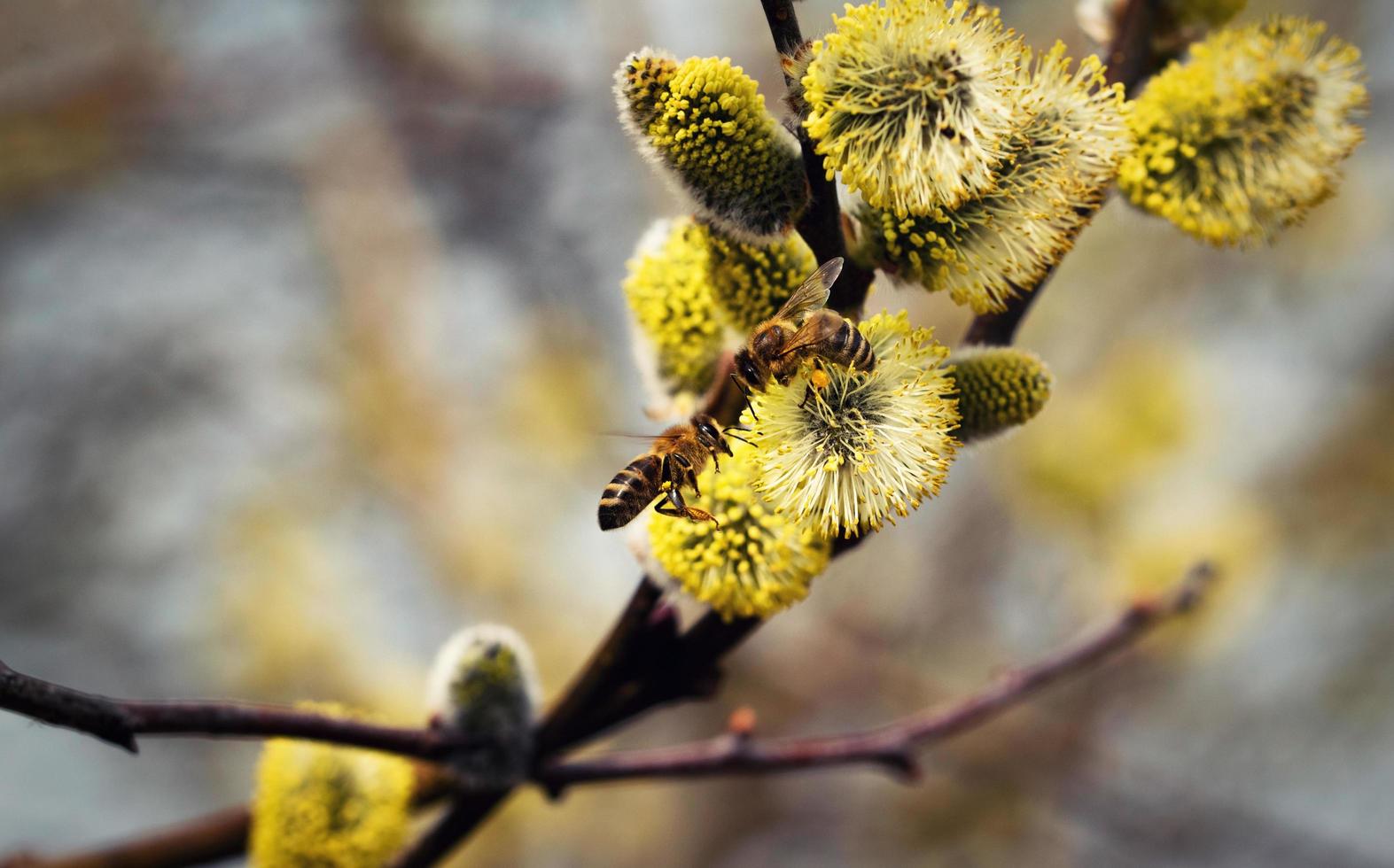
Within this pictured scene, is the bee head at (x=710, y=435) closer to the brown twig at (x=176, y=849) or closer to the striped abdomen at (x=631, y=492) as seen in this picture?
the striped abdomen at (x=631, y=492)

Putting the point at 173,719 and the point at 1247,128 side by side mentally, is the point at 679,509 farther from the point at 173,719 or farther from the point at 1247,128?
the point at 1247,128

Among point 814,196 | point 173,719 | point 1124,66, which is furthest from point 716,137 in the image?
point 173,719

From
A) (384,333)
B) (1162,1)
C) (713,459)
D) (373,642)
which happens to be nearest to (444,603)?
(373,642)

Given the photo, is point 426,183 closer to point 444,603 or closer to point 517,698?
point 444,603

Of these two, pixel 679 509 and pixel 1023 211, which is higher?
pixel 1023 211

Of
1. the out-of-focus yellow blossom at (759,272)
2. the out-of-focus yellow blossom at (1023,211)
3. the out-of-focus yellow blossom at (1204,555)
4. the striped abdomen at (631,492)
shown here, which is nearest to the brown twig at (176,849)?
the striped abdomen at (631,492)
